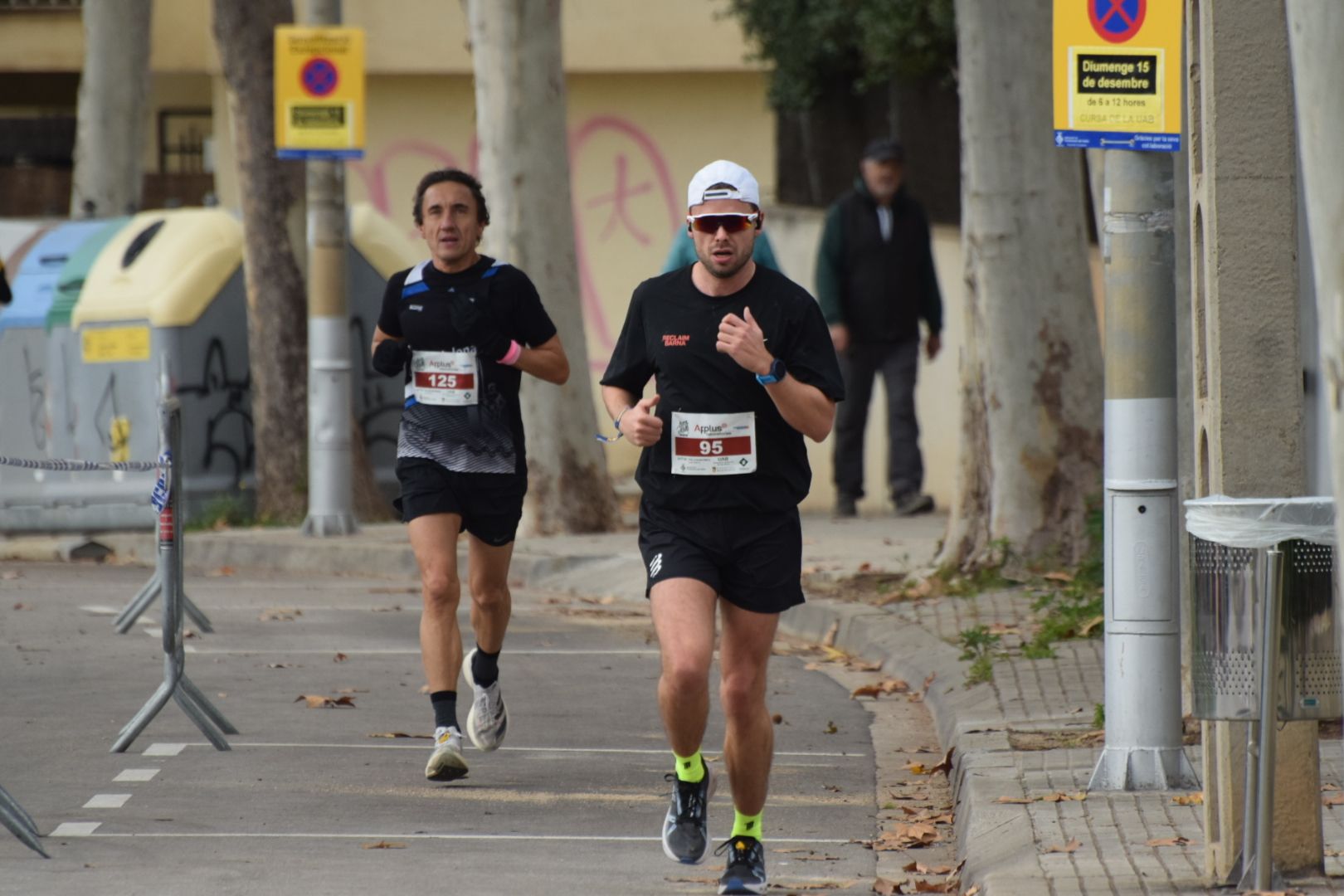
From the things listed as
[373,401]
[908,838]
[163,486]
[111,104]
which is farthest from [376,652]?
[111,104]

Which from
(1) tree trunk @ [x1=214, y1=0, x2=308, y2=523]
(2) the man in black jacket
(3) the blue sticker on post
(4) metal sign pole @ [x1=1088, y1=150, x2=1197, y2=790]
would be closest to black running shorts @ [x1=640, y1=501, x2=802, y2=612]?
Result: (4) metal sign pole @ [x1=1088, y1=150, x2=1197, y2=790]

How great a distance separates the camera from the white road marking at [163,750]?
28.3 feet

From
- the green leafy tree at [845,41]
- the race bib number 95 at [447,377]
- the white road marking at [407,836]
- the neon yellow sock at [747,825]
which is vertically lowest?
the white road marking at [407,836]

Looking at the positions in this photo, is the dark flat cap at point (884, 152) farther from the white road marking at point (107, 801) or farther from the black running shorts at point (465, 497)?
the white road marking at point (107, 801)

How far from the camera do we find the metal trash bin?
554 centimetres

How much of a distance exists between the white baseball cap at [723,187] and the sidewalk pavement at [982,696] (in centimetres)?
178

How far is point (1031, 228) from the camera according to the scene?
12.1 meters

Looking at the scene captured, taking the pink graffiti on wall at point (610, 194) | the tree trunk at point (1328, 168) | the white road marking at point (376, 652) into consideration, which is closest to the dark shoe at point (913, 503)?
the white road marking at point (376, 652)

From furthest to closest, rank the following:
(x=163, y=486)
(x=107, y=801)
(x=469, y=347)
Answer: (x=163, y=486) < (x=469, y=347) < (x=107, y=801)

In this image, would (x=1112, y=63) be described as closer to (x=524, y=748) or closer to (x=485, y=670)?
(x=485, y=670)

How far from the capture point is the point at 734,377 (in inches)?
254

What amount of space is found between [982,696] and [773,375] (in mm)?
3164

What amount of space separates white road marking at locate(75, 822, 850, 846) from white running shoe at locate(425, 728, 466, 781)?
799 mm

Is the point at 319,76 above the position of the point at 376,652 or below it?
above
